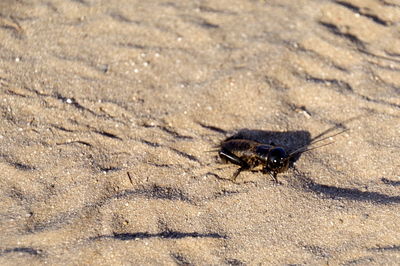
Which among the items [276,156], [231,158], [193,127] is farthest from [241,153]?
[193,127]

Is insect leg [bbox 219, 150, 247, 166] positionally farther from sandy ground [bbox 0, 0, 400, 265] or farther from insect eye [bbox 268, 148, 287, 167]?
insect eye [bbox 268, 148, 287, 167]

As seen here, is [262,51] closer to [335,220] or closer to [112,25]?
[112,25]

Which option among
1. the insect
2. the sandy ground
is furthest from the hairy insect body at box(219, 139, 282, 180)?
the sandy ground

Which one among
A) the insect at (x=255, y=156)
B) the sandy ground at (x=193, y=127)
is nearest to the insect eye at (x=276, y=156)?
the insect at (x=255, y=156)

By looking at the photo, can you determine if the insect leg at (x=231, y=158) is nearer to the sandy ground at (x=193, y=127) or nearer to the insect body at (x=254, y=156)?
the insect body at (x=254, y=156)

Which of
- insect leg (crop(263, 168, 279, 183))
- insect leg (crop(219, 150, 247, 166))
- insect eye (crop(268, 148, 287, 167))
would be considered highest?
insect eye (crop(268, 148, 287, 167))

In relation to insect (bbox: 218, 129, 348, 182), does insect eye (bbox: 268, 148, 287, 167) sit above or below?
above
